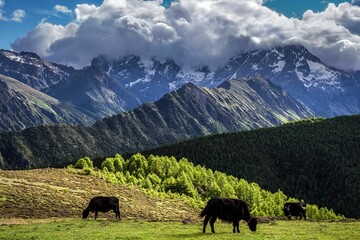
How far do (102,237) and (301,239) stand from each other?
743 inches

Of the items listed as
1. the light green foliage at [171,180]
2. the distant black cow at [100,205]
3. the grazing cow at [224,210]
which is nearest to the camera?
the grazing cow at [224,210]

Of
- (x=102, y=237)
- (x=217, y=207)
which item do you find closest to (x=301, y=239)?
(x=217, y=207)

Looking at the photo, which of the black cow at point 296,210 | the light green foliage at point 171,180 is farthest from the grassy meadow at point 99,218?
the light green foliage at point 171,180

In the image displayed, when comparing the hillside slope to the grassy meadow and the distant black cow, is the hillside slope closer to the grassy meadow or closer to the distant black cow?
the grassy meadow

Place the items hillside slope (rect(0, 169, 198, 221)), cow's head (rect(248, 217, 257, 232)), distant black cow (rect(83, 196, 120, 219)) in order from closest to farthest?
cow's head (rect(248, 217, 257, 232))
distant black cow (rect(83, 196, 120, 219))
hillside slope (rect(0, 169, 198, 221))

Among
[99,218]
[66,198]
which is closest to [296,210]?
[99,218]

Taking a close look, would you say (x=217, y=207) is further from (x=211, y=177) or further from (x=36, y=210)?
(x=211, y=177)

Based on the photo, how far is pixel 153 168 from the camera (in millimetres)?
115875

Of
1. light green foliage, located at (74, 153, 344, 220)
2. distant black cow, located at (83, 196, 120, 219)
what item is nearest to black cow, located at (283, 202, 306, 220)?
light green foliage, located at (74, 153, 344, 220)

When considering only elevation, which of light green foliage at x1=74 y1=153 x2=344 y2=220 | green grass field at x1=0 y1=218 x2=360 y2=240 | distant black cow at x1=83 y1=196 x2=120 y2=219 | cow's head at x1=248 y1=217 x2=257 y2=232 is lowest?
green grass field at x1=0 y1=218 x2=360 y2=240

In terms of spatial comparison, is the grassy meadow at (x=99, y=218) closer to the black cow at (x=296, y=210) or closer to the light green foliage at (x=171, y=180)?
the black cow at (x=296, y=210)

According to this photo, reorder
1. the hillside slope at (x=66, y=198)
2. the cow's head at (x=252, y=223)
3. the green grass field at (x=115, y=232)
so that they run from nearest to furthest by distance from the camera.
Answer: the green grass field at (x=115, y=232) < the cow's head at (x=252, y=223) < the hillside slope at (x=66, y=198)

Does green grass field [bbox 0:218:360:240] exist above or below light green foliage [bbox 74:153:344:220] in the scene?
below

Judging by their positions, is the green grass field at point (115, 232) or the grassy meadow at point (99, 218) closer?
the green grass field at point (115, 232)
